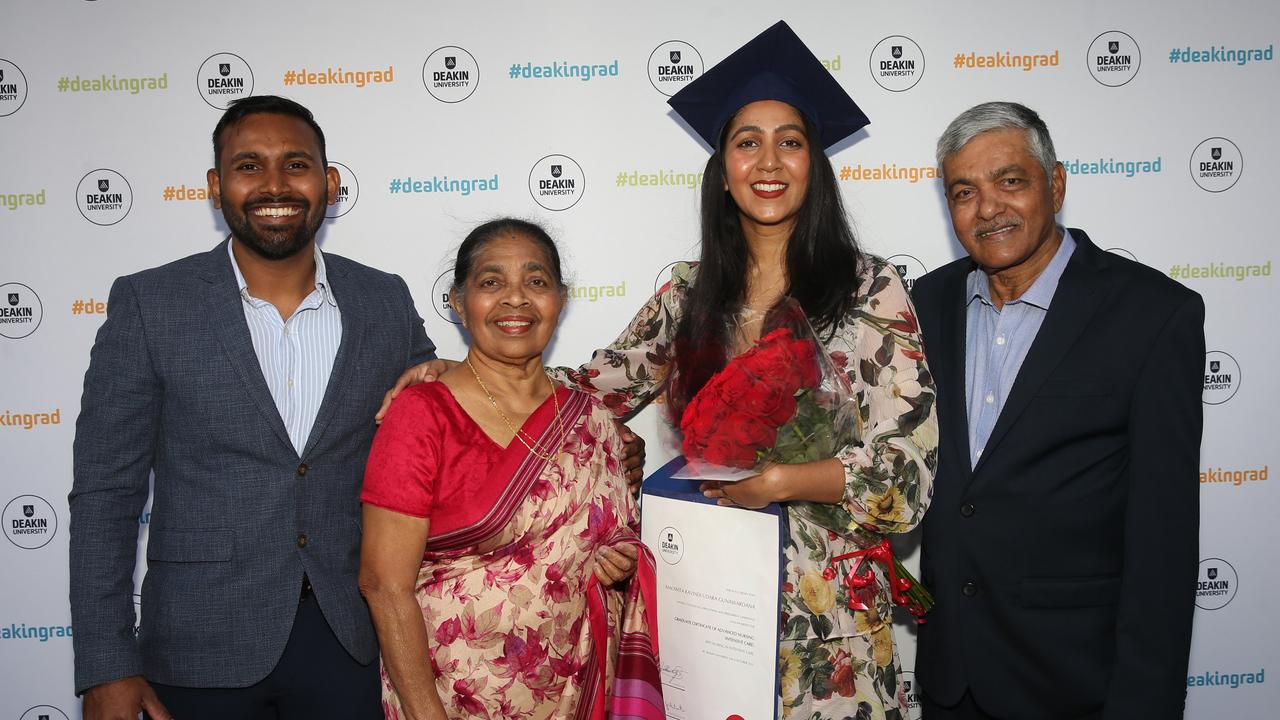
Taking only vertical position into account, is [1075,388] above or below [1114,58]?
below

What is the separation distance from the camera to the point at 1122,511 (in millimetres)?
1938

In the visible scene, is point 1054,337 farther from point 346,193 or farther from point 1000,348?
point 346,193

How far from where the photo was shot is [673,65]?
3217 millimetres

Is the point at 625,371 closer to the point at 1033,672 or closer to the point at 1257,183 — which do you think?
the point at 1033,672

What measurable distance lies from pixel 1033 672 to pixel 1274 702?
2361mm

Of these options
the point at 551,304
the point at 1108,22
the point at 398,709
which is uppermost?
the point at 1108,22

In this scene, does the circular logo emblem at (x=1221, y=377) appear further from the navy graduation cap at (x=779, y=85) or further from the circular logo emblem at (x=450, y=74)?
the circular logo emblem at (x=450, y=74)

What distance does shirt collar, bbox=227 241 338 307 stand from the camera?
7.13 feet

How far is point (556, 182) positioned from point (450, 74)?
0.61 m

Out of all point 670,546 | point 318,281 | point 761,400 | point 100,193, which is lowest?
point 670,546

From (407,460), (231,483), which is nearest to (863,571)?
(407,460)

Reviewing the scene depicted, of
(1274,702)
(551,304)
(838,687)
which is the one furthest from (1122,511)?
(1274,702)

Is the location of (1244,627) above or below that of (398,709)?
below

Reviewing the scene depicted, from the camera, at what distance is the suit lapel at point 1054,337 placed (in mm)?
1925
